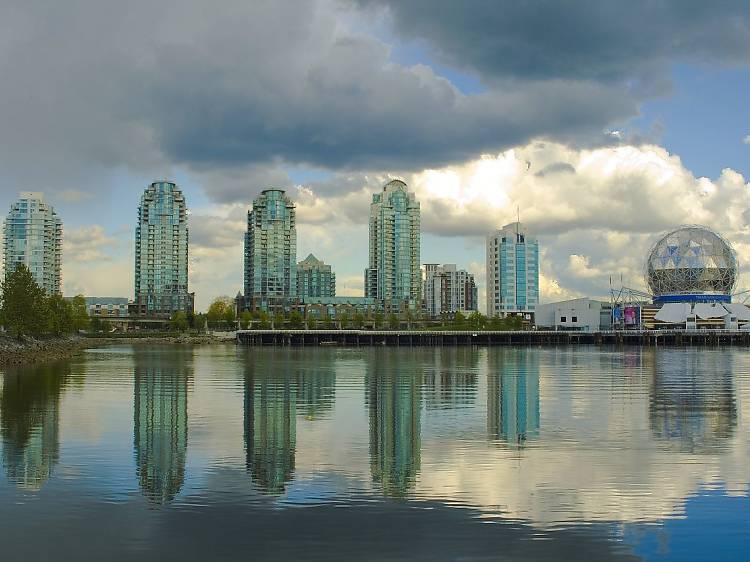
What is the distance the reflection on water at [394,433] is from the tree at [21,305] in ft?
196

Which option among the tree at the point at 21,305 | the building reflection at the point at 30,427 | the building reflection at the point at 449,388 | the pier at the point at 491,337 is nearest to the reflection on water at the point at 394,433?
the building reflection at the point at 449,388

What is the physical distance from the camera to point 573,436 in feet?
96.6

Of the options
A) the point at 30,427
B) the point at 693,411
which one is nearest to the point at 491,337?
the point at 693,411

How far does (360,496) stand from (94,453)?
9.97 metres

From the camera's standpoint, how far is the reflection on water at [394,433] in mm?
21906

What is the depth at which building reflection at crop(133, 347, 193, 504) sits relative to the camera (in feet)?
69.0

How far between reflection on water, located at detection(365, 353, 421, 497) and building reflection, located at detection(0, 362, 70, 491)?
8698mm

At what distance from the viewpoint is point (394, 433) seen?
3014cm

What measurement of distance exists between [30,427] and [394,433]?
13.5m

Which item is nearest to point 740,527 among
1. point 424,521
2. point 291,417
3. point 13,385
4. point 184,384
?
point 424,521

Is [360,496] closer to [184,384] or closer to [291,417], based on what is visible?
[291,417]

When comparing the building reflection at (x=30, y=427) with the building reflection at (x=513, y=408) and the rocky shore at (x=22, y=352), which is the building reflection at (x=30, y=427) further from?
the rocky shore at (x=22, y=352)

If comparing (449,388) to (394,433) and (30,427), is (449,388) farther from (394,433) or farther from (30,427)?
(30,427)

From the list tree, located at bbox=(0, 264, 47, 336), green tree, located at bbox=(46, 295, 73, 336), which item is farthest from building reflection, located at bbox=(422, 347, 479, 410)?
green tree, located at bbox=(46, 295, 73, 336)
